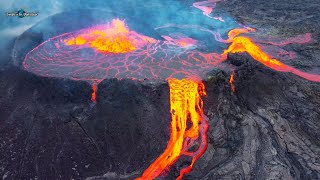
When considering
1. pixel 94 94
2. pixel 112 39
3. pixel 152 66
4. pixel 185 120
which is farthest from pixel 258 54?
pixel 94 94

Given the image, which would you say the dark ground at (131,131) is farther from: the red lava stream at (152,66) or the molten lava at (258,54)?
the molten lava at (258,54)

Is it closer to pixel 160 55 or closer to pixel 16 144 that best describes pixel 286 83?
pixel 160 55

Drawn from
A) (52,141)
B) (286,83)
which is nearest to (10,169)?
(52,141)

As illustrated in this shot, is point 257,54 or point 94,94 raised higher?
point 257,54

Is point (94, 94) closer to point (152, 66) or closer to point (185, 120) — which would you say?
point (152, 66)

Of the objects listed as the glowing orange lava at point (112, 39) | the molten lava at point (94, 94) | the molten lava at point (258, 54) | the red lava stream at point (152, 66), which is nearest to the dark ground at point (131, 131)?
the molten lava at point (94, 94)

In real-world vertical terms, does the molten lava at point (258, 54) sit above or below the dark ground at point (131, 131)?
above
